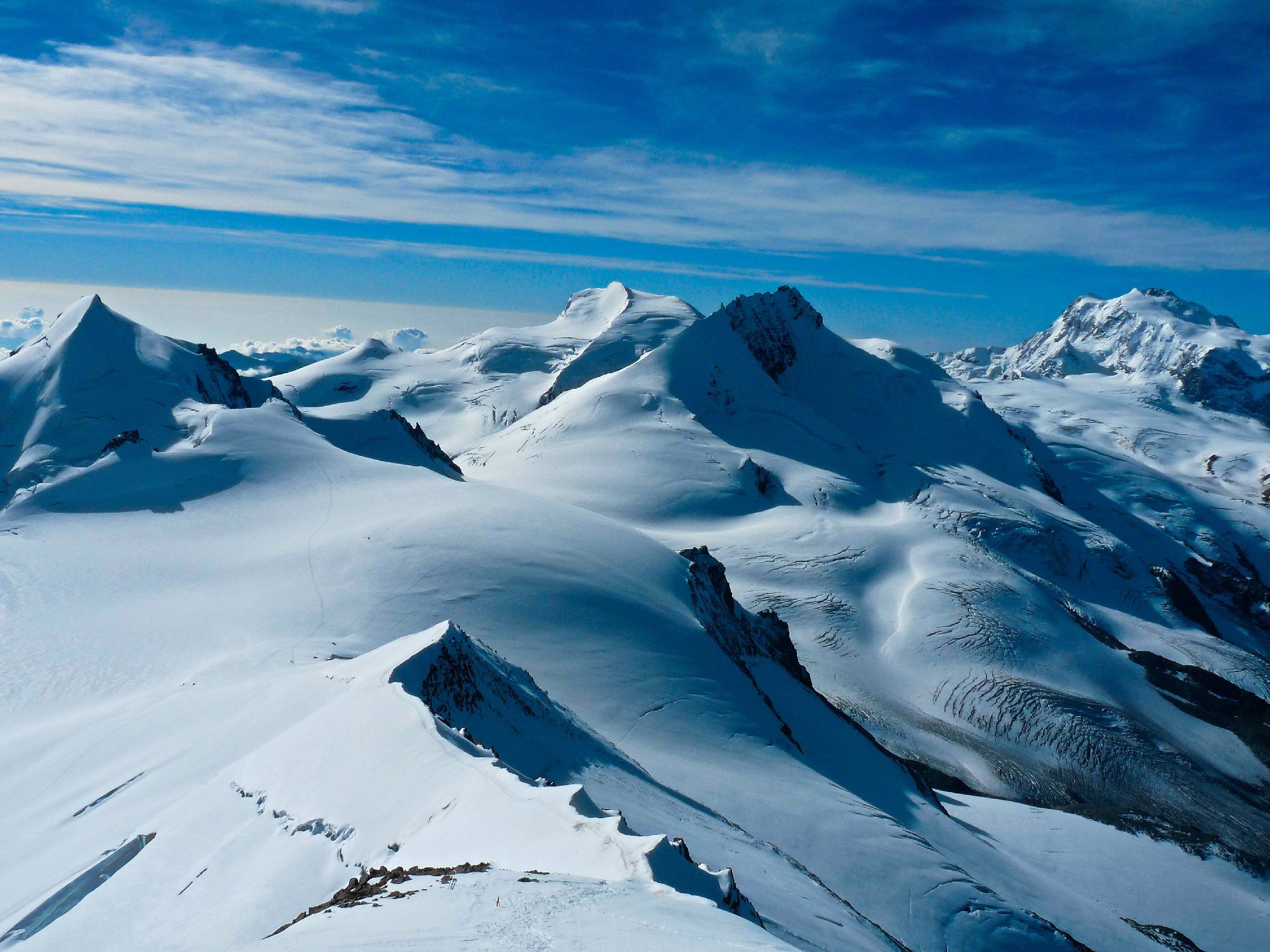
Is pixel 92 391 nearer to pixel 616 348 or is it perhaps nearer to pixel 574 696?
pixel 574 696

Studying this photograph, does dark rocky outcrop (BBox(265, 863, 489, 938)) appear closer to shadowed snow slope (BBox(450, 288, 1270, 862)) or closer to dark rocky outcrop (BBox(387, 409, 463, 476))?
shadowed snow slope (BBox(450, 288, 1270, 862))

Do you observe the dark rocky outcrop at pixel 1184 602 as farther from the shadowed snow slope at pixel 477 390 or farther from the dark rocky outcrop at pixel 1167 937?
the shadowed snow slope at pixel 477 390

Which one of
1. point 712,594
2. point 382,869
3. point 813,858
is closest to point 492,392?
point 712,594

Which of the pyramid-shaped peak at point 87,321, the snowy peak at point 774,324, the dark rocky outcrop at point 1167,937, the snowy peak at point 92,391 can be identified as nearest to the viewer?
the dark rocky outcrop at point 1167,937

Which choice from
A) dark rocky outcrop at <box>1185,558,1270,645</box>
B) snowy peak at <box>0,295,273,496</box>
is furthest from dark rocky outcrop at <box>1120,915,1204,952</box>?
dark rocky outcrop at <box>1185,558,1270,645</box>

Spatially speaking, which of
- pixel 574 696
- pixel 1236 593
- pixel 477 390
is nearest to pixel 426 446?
pixel 574 696

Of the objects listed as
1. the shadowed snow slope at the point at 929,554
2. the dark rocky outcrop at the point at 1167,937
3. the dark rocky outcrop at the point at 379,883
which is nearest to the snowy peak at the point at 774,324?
the shadowed snow slope at the point at 929,554

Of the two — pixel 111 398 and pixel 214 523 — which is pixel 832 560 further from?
pixel 111 398
